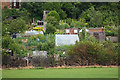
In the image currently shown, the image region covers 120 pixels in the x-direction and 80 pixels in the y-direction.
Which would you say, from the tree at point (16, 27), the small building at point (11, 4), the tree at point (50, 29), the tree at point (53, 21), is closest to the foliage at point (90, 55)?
the tree at point (50, 29)

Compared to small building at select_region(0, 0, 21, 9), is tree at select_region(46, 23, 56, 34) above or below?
below

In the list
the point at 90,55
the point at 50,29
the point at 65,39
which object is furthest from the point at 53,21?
the point at 90,55

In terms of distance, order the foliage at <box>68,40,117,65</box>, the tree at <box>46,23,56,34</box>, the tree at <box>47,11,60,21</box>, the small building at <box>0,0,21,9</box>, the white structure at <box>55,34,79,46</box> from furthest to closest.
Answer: the small building at <box>0,0,21,9</box> < the tree at <box>47,11,60,21</box> < the tree at <box>46,23,56,34</box> < the white structure at <box>55,34,79,46</box> < the foliage at <box>68,40,117,65</box>

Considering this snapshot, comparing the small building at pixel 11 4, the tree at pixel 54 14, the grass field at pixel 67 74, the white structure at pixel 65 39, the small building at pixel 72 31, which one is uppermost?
the small building at pixel 11 4

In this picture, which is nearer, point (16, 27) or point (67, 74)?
point (67, 74)

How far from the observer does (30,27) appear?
97.1 feet

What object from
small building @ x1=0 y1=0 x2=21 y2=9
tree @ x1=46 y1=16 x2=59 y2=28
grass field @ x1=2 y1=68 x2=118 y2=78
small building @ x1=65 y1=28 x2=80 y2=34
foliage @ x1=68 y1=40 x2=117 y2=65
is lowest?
grass field @ x1=2 y1=68 x2=118 y2=78

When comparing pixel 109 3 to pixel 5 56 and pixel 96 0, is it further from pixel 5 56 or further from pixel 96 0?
pixel 5 56

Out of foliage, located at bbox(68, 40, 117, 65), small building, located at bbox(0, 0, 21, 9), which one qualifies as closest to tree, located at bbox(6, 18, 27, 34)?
small building, located at bbox(0, 0, 21, 9)

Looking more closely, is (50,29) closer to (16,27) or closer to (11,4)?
(16,27)

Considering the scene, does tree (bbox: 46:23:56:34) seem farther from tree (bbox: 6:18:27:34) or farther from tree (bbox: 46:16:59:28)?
tree (bbox: 6:18:27:34)

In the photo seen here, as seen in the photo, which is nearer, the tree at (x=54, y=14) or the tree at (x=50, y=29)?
the tree at (x=50, y=29)

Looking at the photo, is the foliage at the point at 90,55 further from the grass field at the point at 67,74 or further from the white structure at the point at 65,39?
the white structure at the point at 65,39

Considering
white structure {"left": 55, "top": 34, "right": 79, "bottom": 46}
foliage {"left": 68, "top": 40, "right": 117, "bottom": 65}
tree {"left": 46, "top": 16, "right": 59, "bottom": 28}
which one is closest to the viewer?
foliage {"left": 68, "top": 40, "right": 117, "bottom": 65}
